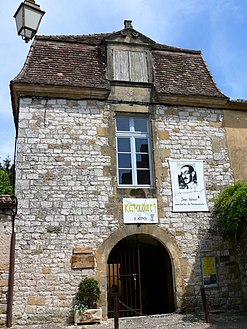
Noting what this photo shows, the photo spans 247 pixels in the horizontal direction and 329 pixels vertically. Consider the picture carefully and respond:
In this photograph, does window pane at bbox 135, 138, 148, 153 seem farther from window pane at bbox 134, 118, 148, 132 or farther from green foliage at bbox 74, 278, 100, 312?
green foliage at bbox 74, 278, 100, 312

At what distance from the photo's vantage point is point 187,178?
31.9ft

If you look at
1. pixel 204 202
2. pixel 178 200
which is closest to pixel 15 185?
pixel 178 200

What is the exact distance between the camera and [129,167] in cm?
962

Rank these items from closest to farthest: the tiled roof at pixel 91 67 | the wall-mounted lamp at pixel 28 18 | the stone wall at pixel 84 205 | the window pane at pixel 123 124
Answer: the wall-mounted lamp at pixel 28 18
the stone wall at pixel 84 205
the tiled roof at pixel 91 67
the window pane at pixel 123 124

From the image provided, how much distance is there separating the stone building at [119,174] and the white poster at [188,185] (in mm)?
Answer: 28

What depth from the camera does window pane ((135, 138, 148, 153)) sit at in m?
9.88

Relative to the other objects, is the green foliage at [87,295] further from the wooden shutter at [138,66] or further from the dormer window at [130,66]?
the wooden shutter at [138,66]

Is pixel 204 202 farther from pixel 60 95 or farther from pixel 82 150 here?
pixel 60 95

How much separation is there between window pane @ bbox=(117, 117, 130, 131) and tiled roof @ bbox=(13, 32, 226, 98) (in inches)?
37.0

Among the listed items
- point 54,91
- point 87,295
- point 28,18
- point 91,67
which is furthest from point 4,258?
point 91,67

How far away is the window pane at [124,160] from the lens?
9.61 metres

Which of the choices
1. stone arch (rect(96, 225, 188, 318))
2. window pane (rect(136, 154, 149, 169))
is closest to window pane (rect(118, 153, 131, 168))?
window pane (rect(136, 154, 149, 169))

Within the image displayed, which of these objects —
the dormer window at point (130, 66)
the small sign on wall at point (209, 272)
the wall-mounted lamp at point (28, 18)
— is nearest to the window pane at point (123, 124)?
the dormer window at point (130, 66)

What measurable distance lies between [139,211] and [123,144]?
1.86 meters
